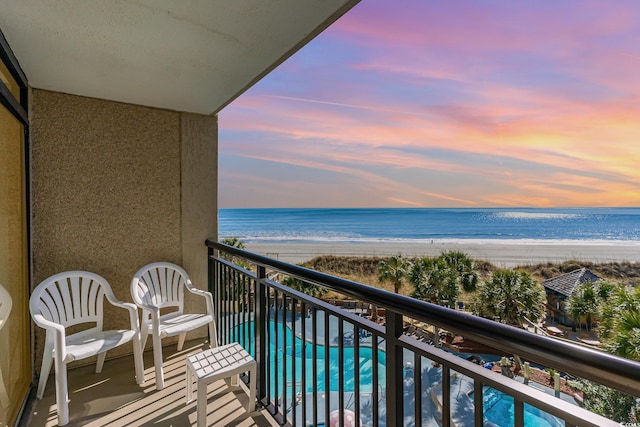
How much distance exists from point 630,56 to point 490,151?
9680mm

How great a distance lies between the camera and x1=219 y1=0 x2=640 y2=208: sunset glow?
2083 cm

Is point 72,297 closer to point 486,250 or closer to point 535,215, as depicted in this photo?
point 486,250

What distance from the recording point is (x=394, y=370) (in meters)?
1.21

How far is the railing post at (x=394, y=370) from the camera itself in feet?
3.88

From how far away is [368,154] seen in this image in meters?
29.4

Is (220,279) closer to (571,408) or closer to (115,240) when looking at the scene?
(115,240)

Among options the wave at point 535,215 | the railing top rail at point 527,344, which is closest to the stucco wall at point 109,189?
the railing top rail at point 527,344

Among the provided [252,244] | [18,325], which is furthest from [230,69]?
[252,244]

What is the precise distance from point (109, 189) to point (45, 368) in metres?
1.43

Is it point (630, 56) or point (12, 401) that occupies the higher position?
point (630, 56)

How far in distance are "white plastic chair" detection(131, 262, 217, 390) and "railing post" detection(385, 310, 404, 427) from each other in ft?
6.07

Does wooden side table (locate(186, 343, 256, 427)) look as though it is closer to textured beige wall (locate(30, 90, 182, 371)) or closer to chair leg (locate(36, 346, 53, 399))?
chair leg (locate(36, 346, 53, 399))

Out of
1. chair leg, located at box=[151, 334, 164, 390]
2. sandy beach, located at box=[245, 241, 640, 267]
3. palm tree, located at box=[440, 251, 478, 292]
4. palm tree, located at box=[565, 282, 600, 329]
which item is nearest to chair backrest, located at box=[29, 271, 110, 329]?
chair leg, located at box=[151, 334, 164, 390]

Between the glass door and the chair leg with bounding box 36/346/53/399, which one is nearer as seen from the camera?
the glass door
